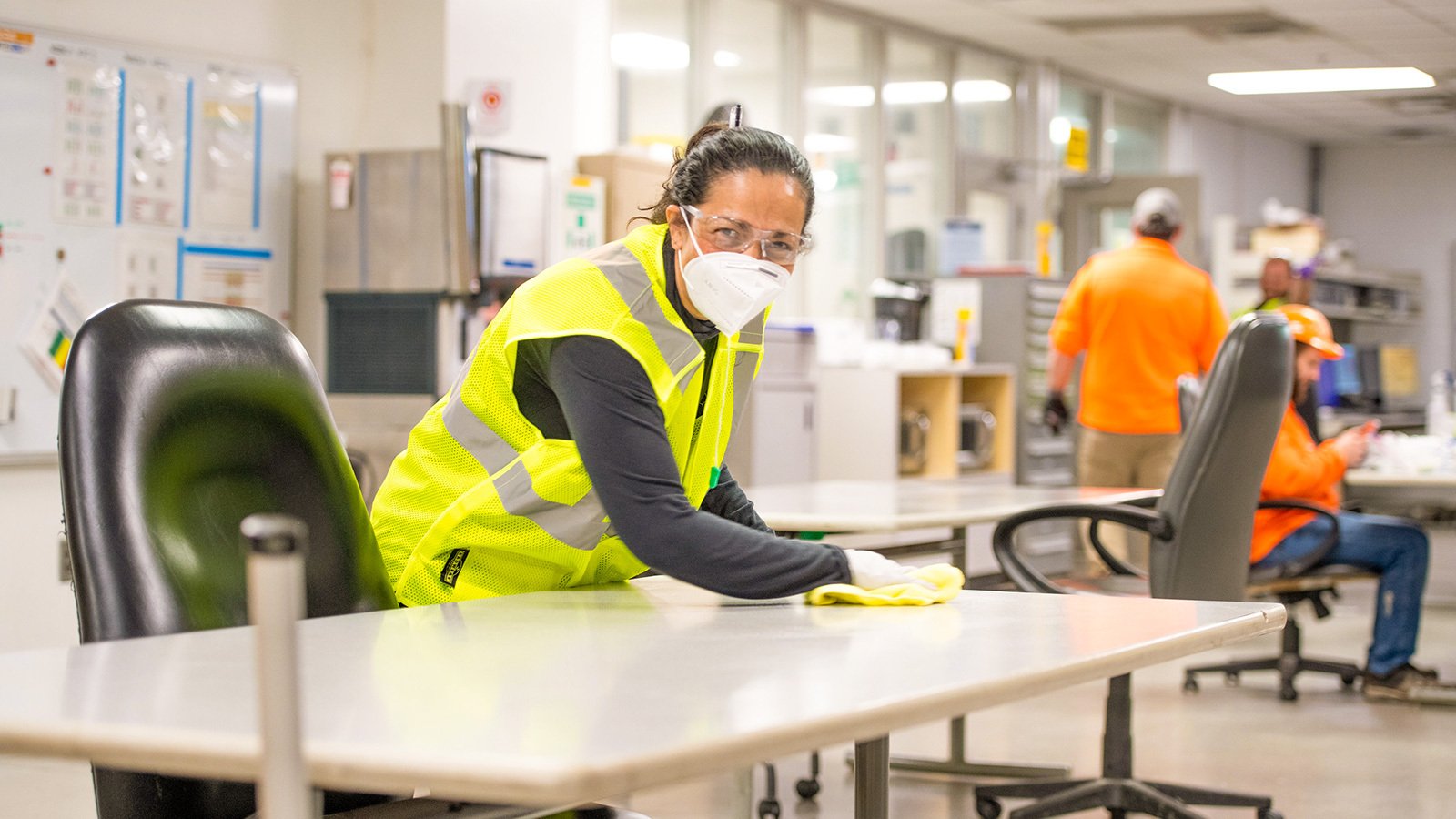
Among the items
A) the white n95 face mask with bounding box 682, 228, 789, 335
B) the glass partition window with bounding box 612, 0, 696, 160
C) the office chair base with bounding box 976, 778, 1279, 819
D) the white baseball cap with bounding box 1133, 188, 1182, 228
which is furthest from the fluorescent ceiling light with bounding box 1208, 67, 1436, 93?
the white n95 face mask with bounding box 682, 228, 789, 335

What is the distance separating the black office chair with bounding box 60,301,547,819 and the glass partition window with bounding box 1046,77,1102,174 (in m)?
8.49

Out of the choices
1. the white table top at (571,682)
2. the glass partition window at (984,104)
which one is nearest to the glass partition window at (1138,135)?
the glass partition window at (984,104)

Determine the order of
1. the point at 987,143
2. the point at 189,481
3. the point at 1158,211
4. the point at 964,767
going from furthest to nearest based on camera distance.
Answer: the point at 987,143, the point at 1158,211, the point at 964,767, the point at 189,481

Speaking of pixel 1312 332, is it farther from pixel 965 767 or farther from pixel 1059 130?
pixel 1059 130

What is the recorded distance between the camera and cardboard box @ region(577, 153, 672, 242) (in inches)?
223

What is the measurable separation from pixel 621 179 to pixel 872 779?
4.13 meters

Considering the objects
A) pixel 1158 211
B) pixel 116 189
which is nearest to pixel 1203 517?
pixel 1158 211

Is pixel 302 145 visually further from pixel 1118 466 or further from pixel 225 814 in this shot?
pixel 225 814

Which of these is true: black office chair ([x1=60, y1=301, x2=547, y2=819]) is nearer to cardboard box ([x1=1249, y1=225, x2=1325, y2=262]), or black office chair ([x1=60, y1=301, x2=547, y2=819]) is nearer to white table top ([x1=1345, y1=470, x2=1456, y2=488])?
white table top ([x1=1345, y1=470, x2=1456, y2=488])

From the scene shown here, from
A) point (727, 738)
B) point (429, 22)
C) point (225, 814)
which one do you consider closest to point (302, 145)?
point (429, 22)

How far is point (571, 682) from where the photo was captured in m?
1.27

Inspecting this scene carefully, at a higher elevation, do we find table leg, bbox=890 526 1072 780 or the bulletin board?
the bulletin board

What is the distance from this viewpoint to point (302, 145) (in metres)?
5.38

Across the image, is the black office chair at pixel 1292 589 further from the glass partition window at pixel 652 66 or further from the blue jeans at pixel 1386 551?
the glass partition window at pixel 652 66
